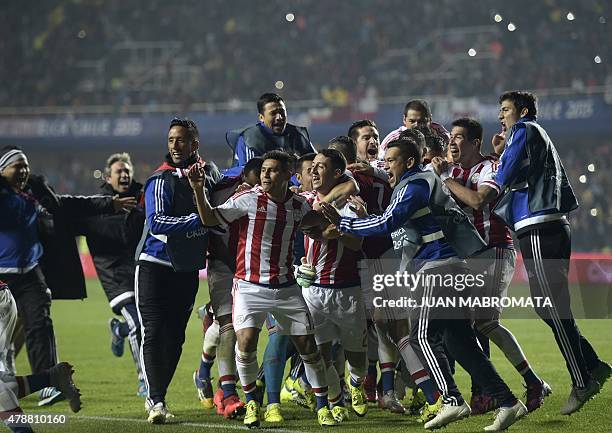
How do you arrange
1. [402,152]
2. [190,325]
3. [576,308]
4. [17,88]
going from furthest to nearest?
[17,88] < [190,325] < [576,308] < [402,152]

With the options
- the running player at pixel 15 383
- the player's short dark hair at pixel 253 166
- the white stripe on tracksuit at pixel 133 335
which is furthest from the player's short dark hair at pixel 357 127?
the running player at pixel 15 383

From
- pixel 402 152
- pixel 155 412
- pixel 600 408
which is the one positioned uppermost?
pixel 402 152

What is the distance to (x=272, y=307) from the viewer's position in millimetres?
6773

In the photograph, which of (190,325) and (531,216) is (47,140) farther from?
(531,216)

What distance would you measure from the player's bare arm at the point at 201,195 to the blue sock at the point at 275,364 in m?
1.00

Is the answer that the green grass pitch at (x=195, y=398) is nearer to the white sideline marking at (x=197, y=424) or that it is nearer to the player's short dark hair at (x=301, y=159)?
the white sideline marking at (x=197, y=424)

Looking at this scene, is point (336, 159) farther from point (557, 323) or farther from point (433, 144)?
point (557, 323)

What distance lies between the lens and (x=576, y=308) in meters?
8.12

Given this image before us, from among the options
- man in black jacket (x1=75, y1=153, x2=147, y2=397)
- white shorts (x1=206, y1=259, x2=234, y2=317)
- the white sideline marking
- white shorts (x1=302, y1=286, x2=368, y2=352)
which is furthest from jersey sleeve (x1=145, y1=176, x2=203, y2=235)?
man in black jacket (x1=75, y1=153, x2=147, y2=397)

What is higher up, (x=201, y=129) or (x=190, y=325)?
(x=201, y=129)

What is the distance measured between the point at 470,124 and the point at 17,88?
2626 centimetres

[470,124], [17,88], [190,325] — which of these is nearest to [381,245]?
[470,124]

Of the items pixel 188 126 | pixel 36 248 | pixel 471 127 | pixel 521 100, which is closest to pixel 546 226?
pixel 521 100

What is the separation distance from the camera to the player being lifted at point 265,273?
676 cm
